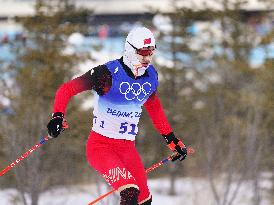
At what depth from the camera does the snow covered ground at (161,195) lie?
13.3 m

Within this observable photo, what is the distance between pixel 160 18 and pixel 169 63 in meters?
1.51

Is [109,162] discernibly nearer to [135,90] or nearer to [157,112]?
[135,90]

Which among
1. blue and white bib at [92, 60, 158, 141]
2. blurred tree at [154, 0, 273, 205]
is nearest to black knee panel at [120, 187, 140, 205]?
blue and white bib at [92, 60, 158, 141]

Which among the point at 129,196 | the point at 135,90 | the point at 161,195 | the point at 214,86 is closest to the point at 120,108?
the point at 135,90

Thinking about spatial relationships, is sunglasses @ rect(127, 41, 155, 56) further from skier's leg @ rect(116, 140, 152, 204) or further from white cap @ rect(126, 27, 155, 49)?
skier's leg @ rect(116, 140, 152, 204)

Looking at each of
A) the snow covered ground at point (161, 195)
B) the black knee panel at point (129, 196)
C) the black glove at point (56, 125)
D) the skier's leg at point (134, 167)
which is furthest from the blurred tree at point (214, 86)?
the black glove at point (56, 125)

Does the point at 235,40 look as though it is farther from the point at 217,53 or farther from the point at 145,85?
the point at 145,85

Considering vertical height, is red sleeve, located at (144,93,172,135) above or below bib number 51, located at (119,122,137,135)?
above

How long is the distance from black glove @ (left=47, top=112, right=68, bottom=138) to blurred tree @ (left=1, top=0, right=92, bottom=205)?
23.1 ft

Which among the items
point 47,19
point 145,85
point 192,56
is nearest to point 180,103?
point 192,56

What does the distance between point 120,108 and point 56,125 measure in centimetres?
64

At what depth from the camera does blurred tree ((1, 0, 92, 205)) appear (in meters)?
12.9

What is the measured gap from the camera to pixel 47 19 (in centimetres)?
2009

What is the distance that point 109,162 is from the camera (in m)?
5.71
